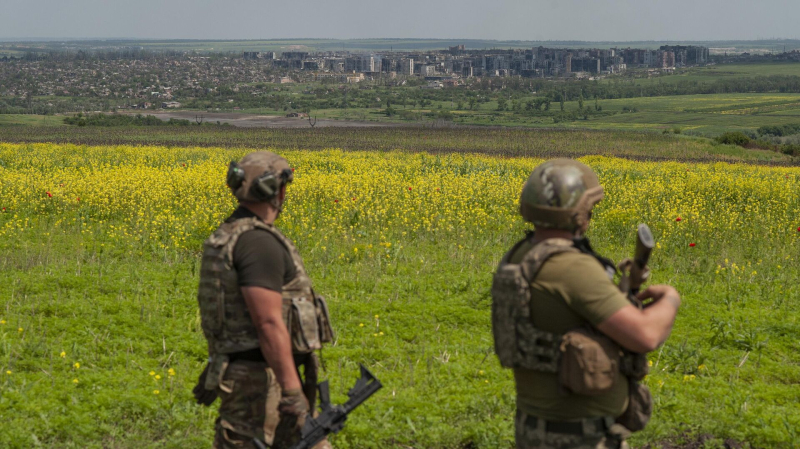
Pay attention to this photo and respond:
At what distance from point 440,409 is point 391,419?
0.46 metres

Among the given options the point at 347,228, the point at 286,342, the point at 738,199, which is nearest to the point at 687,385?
the point at 286,342

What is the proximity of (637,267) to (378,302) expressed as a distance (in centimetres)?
672

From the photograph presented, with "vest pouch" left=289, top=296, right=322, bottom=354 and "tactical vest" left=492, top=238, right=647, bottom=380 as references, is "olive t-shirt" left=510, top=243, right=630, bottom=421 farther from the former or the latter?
"vest pouch" left=289, top=296, right=322, bottom=354

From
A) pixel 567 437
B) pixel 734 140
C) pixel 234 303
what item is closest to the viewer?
pixel 567 437

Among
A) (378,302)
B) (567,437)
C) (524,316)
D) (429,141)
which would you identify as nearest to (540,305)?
(524,316)

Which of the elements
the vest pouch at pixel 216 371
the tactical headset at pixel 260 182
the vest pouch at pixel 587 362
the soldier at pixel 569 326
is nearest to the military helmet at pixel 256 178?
the tactical headset at pixel 260 182

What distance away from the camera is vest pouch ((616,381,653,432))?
141 inches

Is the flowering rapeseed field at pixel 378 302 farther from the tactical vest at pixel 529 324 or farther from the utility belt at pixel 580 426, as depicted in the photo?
the tactical vest at pixel 529 324

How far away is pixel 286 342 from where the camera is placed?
3.89 metres

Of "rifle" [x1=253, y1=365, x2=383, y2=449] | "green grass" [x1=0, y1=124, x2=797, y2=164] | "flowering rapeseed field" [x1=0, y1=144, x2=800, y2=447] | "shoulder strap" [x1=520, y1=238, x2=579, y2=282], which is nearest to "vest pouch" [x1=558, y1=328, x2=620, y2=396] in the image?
"shoulder strap" [x1=520, y1=238, x2=579, y2=282]

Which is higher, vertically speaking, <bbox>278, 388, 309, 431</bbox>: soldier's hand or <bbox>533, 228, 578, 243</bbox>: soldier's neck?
<bbox>533, 228, 578, 243</bbox>: soldier's neck

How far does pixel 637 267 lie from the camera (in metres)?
3.56

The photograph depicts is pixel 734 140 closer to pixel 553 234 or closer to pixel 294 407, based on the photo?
pixel 553 234

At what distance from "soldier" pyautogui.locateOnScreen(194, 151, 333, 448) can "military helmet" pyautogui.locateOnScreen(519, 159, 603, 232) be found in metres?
1.23
